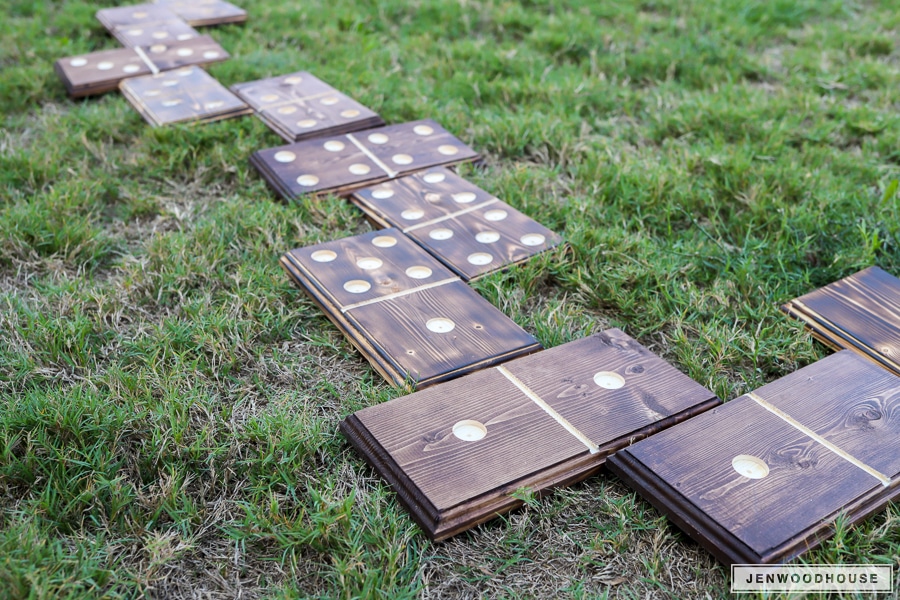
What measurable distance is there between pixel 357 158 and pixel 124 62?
158 cm

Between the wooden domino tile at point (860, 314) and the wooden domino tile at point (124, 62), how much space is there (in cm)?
309

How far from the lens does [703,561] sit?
1599 millimetres

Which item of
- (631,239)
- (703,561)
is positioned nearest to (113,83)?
(631,239)

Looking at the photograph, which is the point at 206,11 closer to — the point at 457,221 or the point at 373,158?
the point at 373,158

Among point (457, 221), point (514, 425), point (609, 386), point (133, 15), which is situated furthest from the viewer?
point (133, 15)

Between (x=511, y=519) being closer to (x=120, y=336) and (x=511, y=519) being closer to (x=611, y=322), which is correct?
(x=611, y=322)

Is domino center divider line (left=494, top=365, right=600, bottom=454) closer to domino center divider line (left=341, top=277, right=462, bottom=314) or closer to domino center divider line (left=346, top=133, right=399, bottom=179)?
domino center divider line (left=341, top=277, right=462, bottom=314)

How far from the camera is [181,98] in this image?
350 centimetres

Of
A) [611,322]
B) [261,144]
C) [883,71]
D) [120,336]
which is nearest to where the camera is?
[120,336]

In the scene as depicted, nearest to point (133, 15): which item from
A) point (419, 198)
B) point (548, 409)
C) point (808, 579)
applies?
point (419, 198)

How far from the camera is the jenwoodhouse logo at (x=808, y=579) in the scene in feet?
4.91

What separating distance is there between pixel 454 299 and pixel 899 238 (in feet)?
4.89

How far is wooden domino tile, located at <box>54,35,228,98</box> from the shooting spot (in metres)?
3.62

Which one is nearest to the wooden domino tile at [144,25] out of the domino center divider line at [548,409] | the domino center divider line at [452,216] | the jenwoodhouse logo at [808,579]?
the domino center divider line at [452,216]
